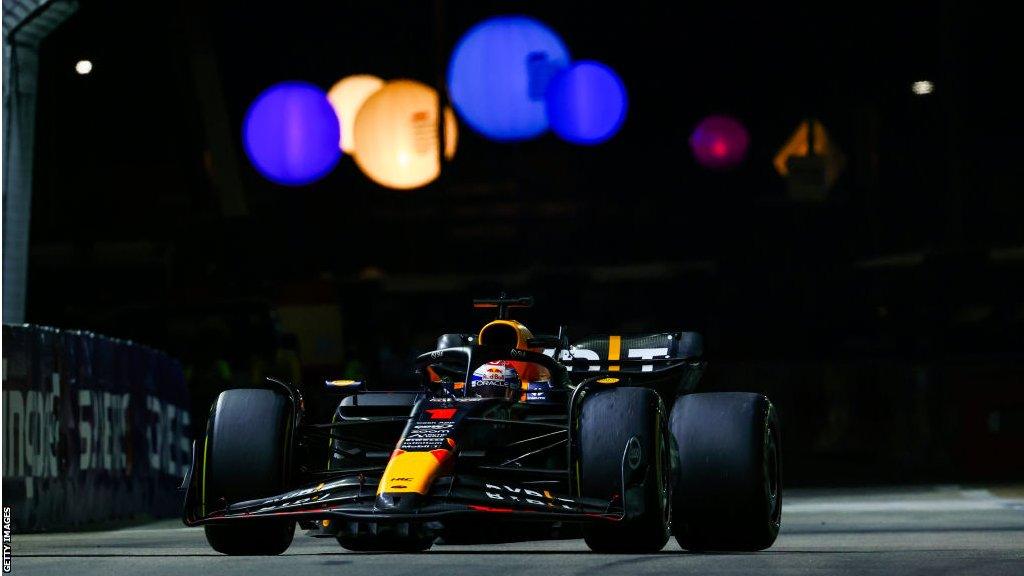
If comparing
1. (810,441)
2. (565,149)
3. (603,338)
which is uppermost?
(565,149)

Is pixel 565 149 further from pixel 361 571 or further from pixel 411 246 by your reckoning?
pixel 361 571

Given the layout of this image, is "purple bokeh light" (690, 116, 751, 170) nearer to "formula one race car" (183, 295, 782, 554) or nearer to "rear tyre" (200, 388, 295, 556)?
"formula one race car" (183, 295, 782, 554)

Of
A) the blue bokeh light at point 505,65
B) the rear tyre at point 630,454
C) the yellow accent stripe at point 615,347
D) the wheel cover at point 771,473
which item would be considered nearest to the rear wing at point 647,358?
the yellow accent stripe at point 615,347

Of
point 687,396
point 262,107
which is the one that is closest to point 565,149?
point 262,107

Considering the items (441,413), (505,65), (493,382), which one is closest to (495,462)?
(493,382)

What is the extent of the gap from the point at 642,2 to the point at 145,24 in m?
8.80

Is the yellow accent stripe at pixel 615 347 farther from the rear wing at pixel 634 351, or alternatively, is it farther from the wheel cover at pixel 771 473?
the wheel cover at pixel 771 473

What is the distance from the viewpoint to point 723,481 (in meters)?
11.0

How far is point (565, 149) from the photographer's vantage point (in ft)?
128

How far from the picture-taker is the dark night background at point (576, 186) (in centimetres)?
3294

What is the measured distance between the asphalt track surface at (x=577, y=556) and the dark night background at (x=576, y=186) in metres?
15.5

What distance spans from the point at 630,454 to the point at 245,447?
2.04m

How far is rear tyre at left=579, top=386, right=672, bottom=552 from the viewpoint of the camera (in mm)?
10227

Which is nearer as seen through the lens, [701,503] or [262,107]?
[701,503]
